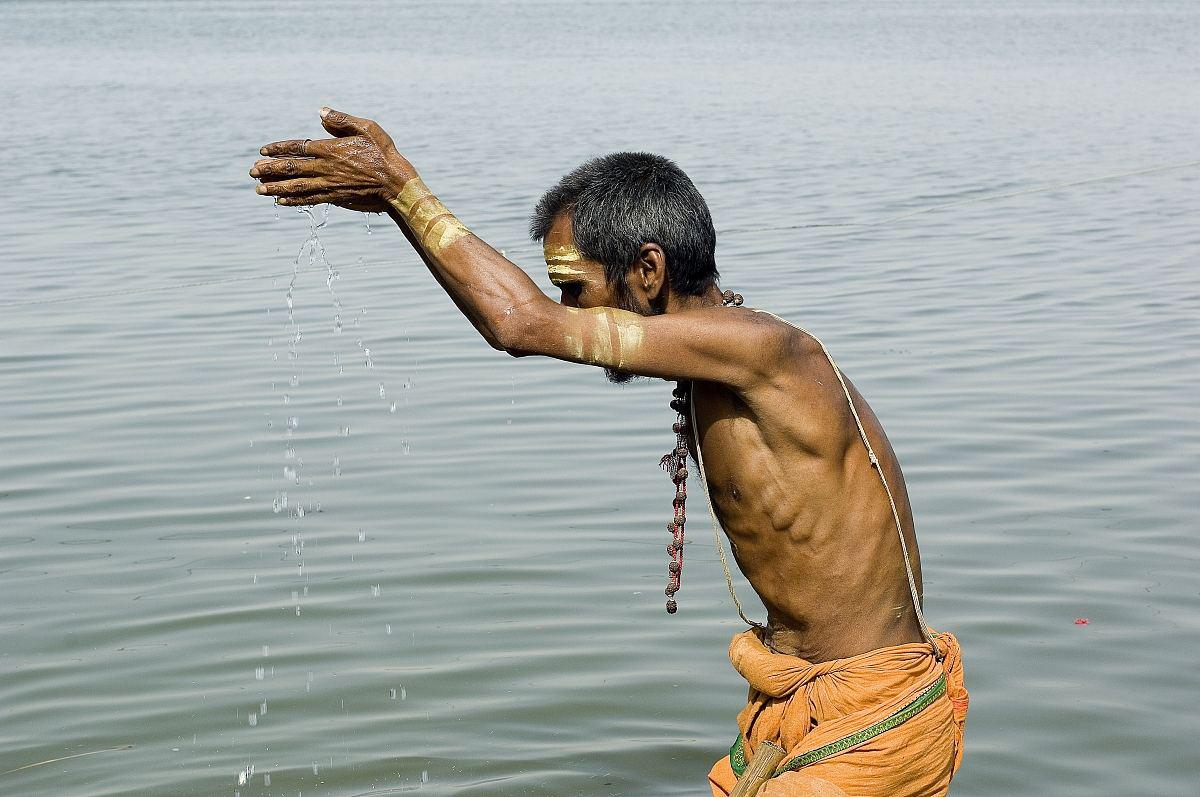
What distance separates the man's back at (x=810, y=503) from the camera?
291 centimetres

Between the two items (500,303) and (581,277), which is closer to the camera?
(500,303)

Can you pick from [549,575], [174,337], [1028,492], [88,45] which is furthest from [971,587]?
[88,45]

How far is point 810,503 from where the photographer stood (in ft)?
9.68

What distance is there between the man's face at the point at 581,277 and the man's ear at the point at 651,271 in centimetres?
3

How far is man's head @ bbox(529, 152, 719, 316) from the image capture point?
9.43 feet

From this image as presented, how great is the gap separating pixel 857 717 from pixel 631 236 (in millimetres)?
984

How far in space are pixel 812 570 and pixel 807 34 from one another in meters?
41.2

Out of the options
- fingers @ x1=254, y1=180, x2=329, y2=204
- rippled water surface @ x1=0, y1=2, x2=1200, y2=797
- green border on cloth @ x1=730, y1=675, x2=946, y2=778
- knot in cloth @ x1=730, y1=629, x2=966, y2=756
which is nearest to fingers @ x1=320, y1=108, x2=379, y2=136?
fingers @ x1=254, y1=180, x2=329, y2=204

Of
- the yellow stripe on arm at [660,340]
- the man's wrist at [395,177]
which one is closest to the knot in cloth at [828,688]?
the yellow stripe on arm at [660,340]

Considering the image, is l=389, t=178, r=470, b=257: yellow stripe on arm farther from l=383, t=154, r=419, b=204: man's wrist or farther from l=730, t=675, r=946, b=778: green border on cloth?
l=730, t=675, r=946, b=778: green border on cloth

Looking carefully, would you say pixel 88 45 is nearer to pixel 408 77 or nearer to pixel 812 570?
pixel 408 77

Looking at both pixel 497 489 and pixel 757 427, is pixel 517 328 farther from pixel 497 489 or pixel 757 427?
pixel 497 489

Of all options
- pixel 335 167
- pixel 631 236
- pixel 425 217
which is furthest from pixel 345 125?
pixel 631 236

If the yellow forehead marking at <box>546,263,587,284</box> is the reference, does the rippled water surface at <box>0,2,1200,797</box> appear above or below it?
below
